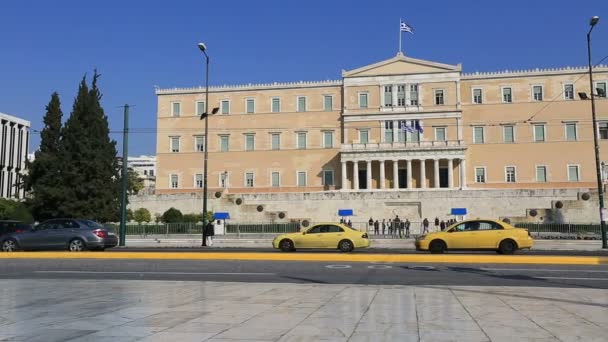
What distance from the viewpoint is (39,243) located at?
2070 cm

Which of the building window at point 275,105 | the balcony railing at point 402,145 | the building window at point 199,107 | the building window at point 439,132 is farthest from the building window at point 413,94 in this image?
the building window at point 199,107

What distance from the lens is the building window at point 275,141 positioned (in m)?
67.5

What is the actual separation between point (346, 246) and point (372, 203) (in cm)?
3166

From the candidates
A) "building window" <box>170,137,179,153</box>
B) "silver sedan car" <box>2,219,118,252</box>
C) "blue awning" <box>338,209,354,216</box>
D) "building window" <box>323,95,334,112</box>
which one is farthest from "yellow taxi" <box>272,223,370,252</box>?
"building window" <box>170,137,179,153</box>

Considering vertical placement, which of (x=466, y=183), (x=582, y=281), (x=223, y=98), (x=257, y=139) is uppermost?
(x=223, y=98)

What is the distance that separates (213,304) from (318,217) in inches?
1818

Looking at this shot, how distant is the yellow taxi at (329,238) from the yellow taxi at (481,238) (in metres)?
2.73

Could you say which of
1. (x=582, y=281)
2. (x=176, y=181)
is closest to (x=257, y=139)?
(x=176, y=181)

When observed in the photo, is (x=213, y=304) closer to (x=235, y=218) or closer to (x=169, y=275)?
(x=169, y=275)

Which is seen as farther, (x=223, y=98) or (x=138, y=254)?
(x=223, y=98)

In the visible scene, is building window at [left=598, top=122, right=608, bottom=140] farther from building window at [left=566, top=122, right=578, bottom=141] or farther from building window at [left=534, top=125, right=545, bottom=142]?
building window at [left=534, top=125, right=545, bottom=142]

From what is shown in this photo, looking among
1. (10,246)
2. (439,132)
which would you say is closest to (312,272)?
(10,246)

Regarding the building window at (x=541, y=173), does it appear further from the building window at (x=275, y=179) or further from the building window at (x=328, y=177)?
the building window at (x=275, y=179)

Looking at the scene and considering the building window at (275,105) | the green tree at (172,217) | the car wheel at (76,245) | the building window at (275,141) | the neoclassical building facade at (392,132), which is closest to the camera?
the car wheel at (76,245)
